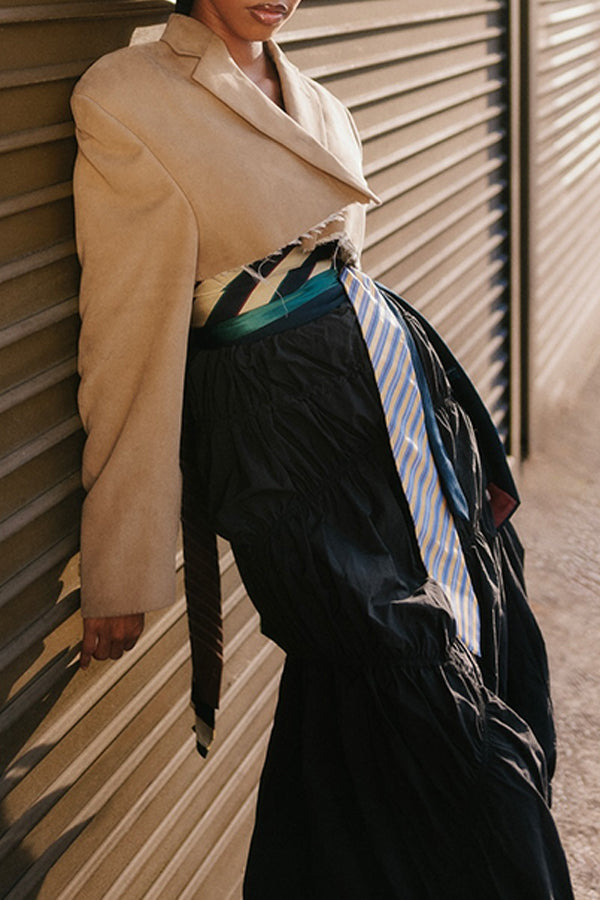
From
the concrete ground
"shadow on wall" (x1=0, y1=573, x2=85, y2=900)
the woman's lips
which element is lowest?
the concrete ground

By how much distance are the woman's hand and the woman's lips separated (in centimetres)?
102

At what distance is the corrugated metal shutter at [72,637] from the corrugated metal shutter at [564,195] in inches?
90.8

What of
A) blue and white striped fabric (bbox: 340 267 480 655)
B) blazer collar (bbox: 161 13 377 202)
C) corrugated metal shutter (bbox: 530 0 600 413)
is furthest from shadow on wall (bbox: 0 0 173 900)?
corrugated metal shutter (bbox: 530 0 600 413)

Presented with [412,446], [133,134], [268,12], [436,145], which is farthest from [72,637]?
[436,145]

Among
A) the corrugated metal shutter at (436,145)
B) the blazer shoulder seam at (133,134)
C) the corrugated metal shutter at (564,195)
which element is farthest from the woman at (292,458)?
the corrugated metal shutter at (564,195)

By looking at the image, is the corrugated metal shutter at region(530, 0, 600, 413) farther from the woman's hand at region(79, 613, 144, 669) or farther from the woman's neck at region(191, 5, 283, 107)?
the woman's hand at region(79, 613, 144, 669)

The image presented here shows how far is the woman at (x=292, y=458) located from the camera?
1.80m

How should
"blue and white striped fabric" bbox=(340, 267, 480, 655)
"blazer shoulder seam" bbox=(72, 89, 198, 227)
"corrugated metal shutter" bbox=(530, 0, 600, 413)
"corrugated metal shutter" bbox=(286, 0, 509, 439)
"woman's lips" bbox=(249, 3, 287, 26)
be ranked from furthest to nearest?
"corrugated metal shutter" bbox=(530, 0, 600, 413)
"corrugated metal shutter" bbox=(286, 0, 509, 439)
"blue and white striped fabric" bbox=(340, 267, 480, 655)
"woman's lips" bbox=(249, 3, 287, 26)
"blazer shoulder seam" bbox=(72, 89, 198, 227)

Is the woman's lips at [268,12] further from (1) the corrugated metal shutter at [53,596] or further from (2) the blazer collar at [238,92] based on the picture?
(1) the corrugated metal shutter at [53,596]

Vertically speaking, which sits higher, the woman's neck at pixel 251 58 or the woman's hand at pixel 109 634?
the woman's neck at pixel 251 58

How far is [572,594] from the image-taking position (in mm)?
4254

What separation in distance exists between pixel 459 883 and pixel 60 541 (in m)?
0.92

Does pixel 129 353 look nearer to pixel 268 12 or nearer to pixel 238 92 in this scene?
pixel 238 92

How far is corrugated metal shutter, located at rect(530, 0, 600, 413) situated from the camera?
18.3ft
